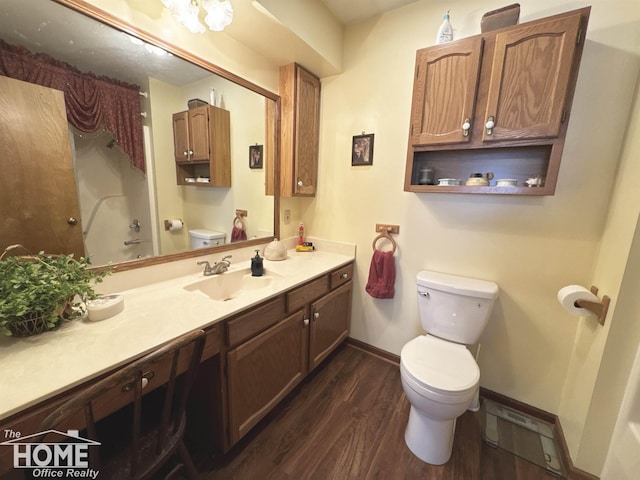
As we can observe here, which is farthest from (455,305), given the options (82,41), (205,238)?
(82,41)

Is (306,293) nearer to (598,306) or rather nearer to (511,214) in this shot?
(511,214)

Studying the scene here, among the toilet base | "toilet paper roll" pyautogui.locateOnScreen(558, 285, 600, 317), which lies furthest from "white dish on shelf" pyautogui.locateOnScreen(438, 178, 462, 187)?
the toilet base

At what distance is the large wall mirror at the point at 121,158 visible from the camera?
0.95 metres

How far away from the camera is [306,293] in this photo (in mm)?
1523

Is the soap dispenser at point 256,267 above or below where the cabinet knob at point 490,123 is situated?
below

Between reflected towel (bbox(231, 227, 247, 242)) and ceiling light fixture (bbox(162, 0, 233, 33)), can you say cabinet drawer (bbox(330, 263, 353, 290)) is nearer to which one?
reflected towel (bbox(231, 227, 247, 242))

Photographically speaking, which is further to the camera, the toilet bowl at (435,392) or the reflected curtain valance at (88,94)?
the toilet bowl at (435,392)

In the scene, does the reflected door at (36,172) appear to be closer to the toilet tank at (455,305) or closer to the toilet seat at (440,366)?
the toilet seat at (440,366)

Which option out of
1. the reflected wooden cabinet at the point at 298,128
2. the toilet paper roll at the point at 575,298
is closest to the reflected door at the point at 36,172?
the reflected wooden cabinet at the point at 298,128

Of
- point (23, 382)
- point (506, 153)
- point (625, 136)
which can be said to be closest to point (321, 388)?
point (23, 382)

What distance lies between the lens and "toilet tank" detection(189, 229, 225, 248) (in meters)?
1.53

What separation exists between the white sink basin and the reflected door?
0.60 metres

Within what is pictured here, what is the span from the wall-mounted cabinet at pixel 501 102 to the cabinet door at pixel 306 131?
798 mm

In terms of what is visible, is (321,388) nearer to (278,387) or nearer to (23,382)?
(278,387)
